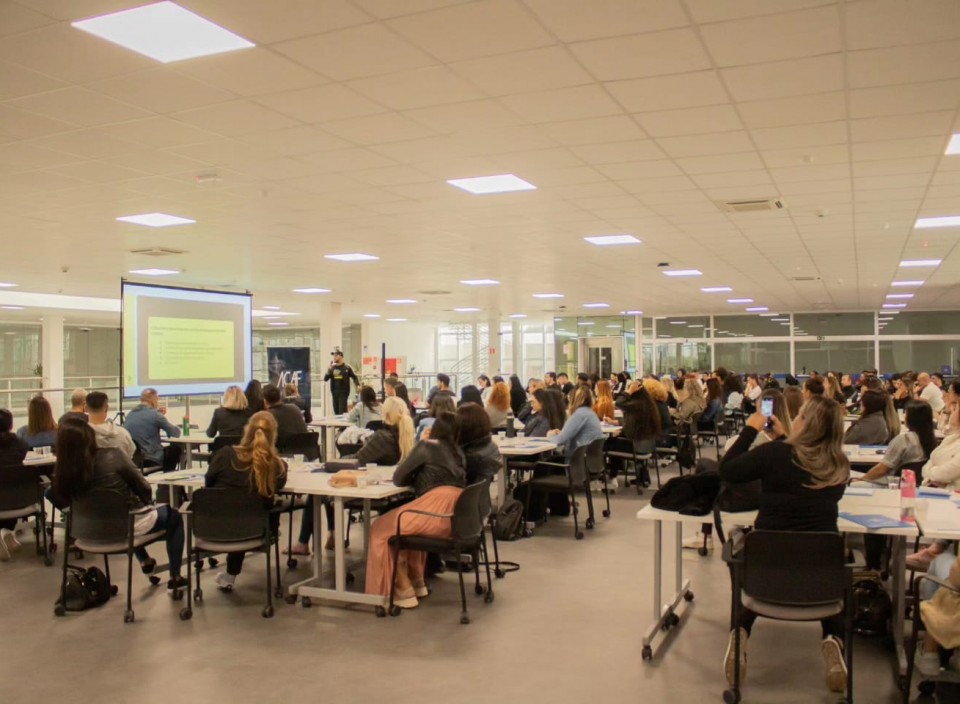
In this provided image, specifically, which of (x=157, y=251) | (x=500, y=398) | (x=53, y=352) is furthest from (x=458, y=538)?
(x=53, y=352)

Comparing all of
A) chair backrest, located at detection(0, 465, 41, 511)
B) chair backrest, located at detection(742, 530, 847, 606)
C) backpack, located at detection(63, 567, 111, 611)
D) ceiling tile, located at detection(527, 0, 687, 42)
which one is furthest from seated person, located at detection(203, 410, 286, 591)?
ceiling tile, located at detection(527, 0, 687, 42)

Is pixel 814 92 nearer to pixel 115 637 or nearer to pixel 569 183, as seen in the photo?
pixel 569 183

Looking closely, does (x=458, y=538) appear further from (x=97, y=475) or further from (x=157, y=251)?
(x=157, y=251)

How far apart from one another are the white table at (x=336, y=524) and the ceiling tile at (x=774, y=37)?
3.16m

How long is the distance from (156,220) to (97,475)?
402cm

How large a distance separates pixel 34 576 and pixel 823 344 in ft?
71.2

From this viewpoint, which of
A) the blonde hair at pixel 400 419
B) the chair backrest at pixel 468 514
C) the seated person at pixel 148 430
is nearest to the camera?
the chair backrest at pixel 468 514

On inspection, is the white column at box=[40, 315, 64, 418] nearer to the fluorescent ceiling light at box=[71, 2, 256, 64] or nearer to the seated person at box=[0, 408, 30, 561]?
the seated person at box=[0, 408, 30, 561]

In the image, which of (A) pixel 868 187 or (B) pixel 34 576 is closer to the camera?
(B) pixel 34 576

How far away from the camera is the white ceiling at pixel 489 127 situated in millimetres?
3549

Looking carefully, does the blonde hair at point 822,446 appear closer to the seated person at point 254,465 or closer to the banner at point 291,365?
the seated person at point 254,465

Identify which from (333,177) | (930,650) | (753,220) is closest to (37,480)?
(333,177)

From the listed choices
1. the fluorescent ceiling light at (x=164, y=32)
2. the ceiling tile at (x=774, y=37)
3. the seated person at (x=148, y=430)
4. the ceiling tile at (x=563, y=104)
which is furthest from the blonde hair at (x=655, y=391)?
the fluorescent ceiling light at (x=164, y=32)

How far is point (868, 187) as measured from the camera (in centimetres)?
686
